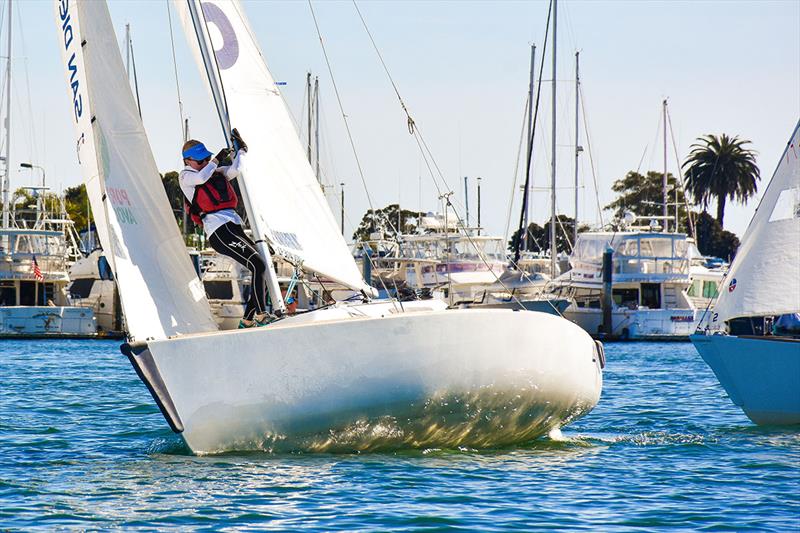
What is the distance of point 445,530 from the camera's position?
8984mm

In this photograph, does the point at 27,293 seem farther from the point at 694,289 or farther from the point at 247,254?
the point at 247,254

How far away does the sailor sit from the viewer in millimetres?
12148

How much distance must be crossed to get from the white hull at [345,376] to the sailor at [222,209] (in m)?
0.94

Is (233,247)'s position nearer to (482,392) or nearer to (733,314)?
(482,392)

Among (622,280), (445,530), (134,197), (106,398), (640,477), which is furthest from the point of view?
(622,280)

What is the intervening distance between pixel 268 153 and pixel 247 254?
1083 millimetres

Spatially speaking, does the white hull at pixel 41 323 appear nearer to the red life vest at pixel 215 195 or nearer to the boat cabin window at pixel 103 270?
the boat cabin window at pixel 103 270

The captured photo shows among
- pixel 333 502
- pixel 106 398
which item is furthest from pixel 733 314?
pixel 106 398

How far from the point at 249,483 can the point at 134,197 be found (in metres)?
3.07

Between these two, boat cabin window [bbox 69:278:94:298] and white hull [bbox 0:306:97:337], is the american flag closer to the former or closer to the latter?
white hull [bbox 0:306:97:337]

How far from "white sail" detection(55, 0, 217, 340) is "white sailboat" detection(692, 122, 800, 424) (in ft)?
20.2

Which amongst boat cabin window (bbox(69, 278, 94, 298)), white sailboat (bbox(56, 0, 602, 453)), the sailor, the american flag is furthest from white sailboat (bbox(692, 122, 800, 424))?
boat cabin window (bbox(69, 278, 94, 298))

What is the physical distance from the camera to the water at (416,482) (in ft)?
30.9

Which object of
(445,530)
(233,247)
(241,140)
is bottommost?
(445,530)
